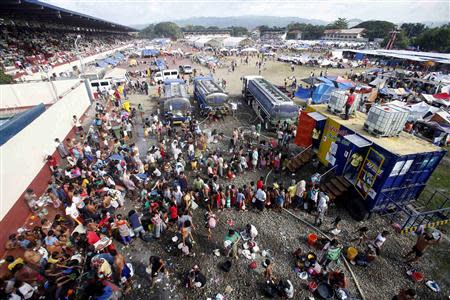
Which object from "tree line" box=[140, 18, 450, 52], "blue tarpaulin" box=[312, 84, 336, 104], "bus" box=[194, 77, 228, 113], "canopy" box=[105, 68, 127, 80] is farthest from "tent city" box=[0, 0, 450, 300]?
"tree line" box=[140, 18, 450, 52]

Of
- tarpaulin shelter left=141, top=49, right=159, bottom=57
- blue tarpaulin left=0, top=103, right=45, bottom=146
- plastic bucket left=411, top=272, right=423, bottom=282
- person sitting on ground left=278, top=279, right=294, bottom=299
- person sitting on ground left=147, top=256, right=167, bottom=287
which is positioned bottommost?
tarpaulin shelter left=141, top=49, right=159, bottom=57

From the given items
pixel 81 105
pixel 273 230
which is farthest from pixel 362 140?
pixel 81 105

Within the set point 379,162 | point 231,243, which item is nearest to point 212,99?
point 379,162

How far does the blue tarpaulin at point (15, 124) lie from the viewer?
923 centimetres

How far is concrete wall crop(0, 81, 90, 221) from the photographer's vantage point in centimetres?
859

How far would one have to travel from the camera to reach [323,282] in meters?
7.13

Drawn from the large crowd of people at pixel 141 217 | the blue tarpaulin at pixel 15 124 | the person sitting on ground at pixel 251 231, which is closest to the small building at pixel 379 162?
the large crowd of people at pixel 141 217

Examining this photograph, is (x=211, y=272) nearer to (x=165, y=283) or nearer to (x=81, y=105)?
(x=165, y=283)

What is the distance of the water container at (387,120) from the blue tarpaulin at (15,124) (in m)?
15.6

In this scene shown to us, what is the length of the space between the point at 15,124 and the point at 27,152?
4.61 feet

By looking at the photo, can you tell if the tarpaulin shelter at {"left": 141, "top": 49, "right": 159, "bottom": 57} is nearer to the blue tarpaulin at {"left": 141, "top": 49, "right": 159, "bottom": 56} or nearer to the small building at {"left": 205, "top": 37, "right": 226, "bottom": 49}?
the blue tarpaulin at {"left": 141, "top": 49, "right": 159, "bottom": 56}

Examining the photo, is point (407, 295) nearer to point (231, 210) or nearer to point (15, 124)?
point (231, 210)

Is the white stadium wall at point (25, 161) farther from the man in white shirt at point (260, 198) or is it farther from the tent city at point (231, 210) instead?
the man in white shirt at point (260, 198)

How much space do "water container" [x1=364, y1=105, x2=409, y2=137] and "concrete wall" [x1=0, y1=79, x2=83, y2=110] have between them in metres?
21.5
